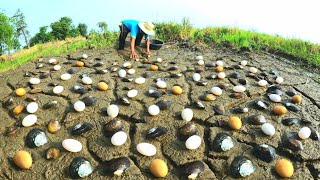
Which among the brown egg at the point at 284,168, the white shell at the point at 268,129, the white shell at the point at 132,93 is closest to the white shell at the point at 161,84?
the white shell at the point at 132,93

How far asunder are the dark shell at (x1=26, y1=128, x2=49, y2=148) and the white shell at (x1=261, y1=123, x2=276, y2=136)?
2485 mm

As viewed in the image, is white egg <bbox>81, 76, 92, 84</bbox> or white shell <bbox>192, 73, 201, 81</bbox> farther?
white shell <bbox>192, 73, 201, 81</bbox>

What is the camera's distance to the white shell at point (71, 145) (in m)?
3.52

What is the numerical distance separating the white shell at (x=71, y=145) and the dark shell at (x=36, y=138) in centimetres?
29

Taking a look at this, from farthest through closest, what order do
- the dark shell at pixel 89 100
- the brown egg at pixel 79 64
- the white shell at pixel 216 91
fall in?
the brown egg at pixel 79 64
the white shell at pixel 216 91
the dark shell at pixel 89 100

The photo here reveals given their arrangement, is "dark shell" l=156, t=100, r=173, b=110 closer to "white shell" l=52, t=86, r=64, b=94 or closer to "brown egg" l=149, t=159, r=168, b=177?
"brown egg" l=149, t=159, r=168, b=177

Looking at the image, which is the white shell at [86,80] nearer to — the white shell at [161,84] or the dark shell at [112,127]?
the white shell at [161,84]

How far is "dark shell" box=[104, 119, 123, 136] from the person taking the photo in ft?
12.5

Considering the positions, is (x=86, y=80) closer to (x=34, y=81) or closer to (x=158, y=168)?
(x=34, y=81)

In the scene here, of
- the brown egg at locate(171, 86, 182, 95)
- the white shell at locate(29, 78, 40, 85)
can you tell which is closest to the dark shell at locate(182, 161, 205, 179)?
the brown egg at locate(171, 86, 182, 95)

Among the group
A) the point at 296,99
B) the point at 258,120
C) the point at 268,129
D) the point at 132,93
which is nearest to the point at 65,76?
the point at 132,93

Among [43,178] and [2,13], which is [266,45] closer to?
[43,178]

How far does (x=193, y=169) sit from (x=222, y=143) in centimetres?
52

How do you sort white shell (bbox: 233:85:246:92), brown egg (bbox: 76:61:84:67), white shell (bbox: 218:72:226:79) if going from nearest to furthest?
white shell (bbox: 233:85:246:92)
white shell (bbox: 218:72:226:79)
brown egg (bbox: 76:61:84:67)
